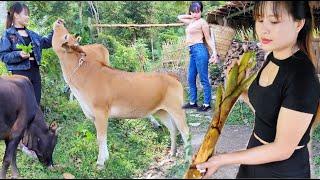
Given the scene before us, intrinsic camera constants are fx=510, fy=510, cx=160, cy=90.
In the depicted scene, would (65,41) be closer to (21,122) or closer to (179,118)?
(21,122)

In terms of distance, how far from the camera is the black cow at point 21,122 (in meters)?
5.32

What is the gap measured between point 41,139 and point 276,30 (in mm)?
3695

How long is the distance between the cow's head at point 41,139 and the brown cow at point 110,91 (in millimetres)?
490

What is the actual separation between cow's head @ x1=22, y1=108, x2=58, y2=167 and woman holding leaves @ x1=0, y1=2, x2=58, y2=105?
1066mm

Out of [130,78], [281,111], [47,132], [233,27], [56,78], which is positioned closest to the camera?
[281,111]

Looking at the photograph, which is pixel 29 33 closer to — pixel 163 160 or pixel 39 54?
pixel 39 54

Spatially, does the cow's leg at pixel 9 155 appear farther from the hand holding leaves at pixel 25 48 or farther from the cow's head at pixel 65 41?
the hand holding leaves at pixel 25 48

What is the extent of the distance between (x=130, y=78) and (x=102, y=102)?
1.72 ft

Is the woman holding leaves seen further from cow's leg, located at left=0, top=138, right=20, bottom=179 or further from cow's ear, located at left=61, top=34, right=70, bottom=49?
cow's leg, located at left=0, top=138, right=20, bottom=179

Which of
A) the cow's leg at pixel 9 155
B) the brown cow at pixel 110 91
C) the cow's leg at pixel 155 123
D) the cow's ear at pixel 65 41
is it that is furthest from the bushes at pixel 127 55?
the cow's leg at pixel 9 155

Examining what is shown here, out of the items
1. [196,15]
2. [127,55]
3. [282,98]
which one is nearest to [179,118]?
[196,15]

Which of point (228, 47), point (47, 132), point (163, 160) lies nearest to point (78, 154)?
point (47, 132)

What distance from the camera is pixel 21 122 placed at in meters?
5.43

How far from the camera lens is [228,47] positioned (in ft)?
31.1
